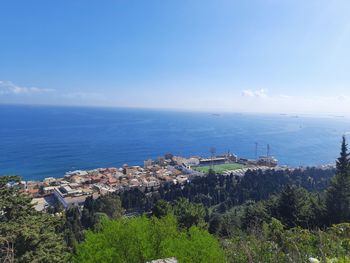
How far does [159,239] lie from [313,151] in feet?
253

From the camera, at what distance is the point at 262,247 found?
5.88 metres

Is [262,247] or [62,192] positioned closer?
[262,247]

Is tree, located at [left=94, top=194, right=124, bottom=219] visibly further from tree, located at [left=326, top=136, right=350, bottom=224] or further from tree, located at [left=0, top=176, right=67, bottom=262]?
tree, located at [left=326, top=136, right=350, bottom=224]

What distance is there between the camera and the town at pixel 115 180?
35.4 meters

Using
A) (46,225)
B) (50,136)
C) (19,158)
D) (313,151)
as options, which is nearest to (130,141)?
(50,136)

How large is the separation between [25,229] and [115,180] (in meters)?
35.7

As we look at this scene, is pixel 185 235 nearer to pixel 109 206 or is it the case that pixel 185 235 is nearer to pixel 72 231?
pixel 72 231

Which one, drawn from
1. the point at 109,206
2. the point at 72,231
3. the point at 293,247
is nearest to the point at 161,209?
the point at 72,231

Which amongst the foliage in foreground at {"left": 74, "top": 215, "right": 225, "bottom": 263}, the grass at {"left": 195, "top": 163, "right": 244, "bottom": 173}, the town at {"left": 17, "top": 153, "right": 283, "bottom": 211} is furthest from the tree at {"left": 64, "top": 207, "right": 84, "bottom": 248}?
the grass at {"left": 195, "top": 163, "right": 244, "bottom": 173}

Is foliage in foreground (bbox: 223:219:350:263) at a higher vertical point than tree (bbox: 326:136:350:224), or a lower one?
higher

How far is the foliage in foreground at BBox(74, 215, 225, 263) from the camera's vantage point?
782cm

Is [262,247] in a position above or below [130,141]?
above

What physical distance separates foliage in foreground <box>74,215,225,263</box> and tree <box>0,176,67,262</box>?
3.02 ft

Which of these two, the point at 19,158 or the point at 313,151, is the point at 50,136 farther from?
the point at 313,151
